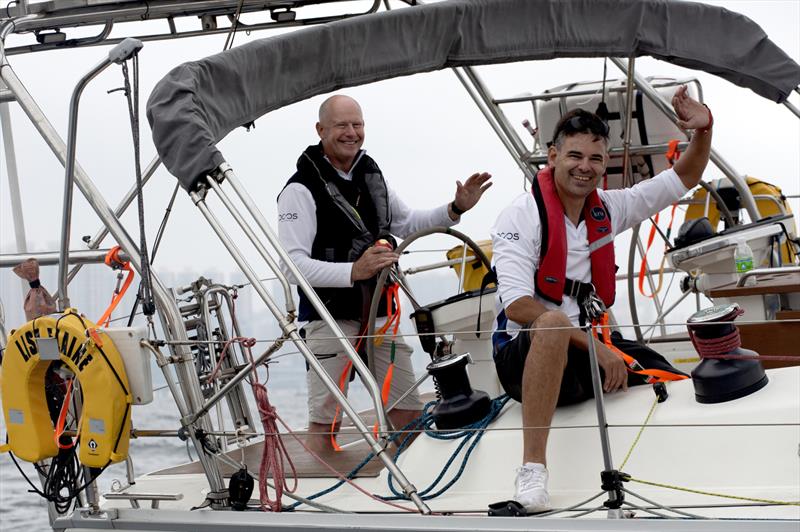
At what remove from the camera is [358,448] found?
4.36m

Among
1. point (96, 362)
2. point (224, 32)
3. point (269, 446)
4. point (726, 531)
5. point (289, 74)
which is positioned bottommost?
point (726, 531)

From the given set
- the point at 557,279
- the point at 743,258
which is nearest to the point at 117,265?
the point at 557,279

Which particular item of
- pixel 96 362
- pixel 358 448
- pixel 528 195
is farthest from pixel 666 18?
pixel 96 362

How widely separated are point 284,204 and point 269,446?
3.45ft

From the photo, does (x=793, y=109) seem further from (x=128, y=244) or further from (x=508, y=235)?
(x=128, y=244)

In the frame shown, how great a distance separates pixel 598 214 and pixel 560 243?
0.73 feet

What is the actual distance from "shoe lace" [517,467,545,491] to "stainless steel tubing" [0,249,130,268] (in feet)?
5.32

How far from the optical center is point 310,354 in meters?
3.32

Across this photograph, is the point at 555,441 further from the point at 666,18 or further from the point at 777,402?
the point at 666,18

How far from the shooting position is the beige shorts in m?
4.21

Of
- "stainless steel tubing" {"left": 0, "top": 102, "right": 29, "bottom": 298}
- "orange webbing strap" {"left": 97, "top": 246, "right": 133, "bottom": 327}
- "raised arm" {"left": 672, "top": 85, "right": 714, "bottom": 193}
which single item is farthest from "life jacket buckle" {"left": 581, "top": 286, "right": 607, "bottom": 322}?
"stainless steel tubing" {"left": 0, "top": 102, "right": 29, "bottom": 298}

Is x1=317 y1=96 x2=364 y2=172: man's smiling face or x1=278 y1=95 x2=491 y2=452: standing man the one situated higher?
x1=317 y1=96 x2=364 y2=172: man's smiling face

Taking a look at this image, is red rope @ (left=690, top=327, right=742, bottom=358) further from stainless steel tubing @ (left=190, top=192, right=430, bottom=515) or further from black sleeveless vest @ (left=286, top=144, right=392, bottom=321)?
black sleeveless vest @ (left=286, top=144, right=392, bottom=321)

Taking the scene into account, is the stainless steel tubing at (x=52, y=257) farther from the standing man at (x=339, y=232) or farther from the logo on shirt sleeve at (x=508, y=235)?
the logo on shirt sleeve at (x=508, y=235)
